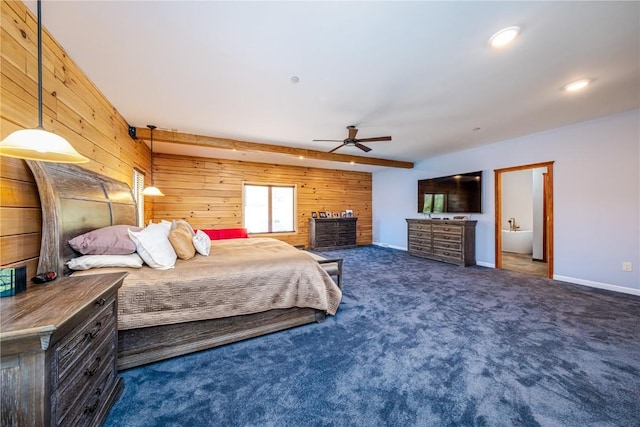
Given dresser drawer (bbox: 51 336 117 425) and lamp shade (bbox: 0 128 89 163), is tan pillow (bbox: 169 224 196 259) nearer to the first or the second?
dresser drawer (bbox: 51 336 117 425)

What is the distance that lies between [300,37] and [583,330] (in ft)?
12.0

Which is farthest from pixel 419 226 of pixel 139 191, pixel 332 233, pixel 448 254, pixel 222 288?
pixel 139 191

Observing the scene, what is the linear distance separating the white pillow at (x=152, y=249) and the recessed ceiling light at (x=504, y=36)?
10.4ft

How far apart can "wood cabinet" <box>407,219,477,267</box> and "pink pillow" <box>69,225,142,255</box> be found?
17.4 ft

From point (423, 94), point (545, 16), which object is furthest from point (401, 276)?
point (545, 16)

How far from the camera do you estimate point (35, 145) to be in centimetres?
108

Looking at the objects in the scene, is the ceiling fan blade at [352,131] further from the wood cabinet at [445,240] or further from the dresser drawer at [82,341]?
the dresser drawer at [82,341]

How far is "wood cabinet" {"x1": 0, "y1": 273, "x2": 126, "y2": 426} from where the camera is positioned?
847 mm

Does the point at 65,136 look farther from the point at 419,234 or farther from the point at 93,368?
the point at 419,234

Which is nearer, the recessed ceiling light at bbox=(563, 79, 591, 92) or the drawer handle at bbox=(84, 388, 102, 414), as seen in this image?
the drawer handle at bbox=(84, 388, 102, 414)

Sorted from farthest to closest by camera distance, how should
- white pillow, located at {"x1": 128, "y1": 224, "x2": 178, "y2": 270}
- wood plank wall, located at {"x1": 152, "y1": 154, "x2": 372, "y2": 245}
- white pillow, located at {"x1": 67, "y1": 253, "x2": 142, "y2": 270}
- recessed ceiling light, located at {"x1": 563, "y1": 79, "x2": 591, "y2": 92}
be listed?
wood plank wall, located at {"x1": 152, "y1": 154, "x2": 372, "y2": 245} → recessed ceiling light, located at {"x1": 563, "y1": 79, "x2": 591, "y2": 92} → white pillow, located at {"x1": 128, "y1": 224, "x2": 178, "y2": 270} → white pillow, located at {"x1": 67, "y1": 253, "x2": 142, "y2": 270}

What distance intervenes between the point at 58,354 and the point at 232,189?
5.57m

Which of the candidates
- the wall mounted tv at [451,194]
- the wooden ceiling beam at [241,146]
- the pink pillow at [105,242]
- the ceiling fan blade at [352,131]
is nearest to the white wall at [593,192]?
the wall mounted tv at [451,194]

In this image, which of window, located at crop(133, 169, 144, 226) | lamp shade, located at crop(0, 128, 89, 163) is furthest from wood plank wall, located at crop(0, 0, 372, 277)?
lamp shade, located at crop(0, 128, 89, 163)
